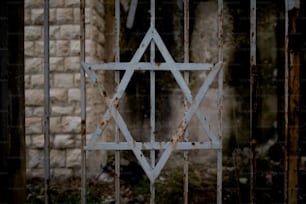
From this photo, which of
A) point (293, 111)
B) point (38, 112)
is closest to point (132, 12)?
point (38, 112)

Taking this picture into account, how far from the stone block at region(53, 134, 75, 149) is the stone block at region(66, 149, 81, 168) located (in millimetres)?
62

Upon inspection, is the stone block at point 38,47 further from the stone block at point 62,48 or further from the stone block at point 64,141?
the stone block at point 64,141

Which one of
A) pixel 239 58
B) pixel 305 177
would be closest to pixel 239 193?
pixel 305 177

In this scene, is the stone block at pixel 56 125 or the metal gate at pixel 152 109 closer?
the metal gate at pixel 152 109

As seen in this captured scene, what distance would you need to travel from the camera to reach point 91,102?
343 centimetres

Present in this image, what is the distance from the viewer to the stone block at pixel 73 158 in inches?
136

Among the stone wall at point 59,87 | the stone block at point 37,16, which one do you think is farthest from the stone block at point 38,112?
the stone block at point 37,16

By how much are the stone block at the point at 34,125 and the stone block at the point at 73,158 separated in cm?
36

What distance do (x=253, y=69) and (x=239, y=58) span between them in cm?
162

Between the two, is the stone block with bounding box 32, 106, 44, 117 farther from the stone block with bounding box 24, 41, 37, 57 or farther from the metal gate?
the metal gate

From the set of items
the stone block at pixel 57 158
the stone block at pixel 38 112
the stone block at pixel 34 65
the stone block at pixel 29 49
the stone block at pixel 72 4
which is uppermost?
the stone block at pixel 72 4

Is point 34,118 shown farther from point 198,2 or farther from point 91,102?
point 198,2

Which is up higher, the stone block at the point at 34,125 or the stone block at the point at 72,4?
the stone block at the point at 72,4

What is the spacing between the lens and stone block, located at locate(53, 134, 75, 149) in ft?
11.3
